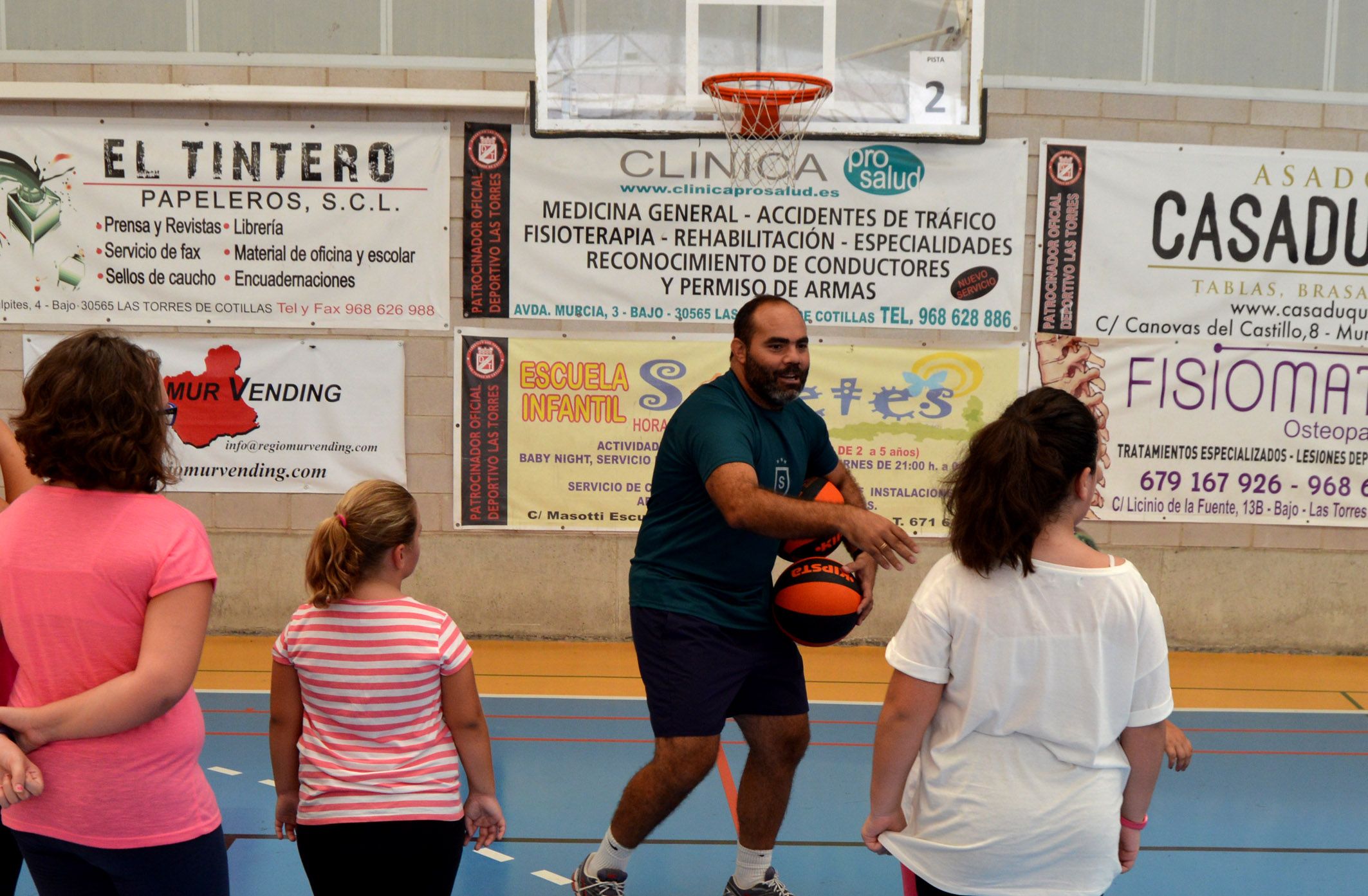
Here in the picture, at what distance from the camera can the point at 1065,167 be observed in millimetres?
6223

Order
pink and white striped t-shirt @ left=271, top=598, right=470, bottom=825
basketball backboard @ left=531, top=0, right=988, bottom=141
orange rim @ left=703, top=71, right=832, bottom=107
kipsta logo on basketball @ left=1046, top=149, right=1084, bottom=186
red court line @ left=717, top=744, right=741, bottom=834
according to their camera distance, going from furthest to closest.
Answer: kipsta logo on basketball @ left=1046, top=149, right=1084, bottom=186, basketball backboard @ left=531, top=0, right=988, bottom=141, orange rim @ left=703, top=71, right=832, bottom=107, red court line @ left=717, top=744, right=741, bottom=834, pink and white striped t-shirt @ left=271, top=598, right=470, bottom=825

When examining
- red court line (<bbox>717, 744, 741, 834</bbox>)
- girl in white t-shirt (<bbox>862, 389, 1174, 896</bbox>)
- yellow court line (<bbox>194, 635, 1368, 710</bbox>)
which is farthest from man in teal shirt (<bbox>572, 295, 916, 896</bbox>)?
yellow court line (<bbox>194, 635, 1368, 710</bbox>)

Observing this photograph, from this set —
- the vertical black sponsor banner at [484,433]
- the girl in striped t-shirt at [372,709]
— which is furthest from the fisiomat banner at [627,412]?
the girl in striped t-shirt at [372,709]

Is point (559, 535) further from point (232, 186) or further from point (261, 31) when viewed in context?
point (261, 31)

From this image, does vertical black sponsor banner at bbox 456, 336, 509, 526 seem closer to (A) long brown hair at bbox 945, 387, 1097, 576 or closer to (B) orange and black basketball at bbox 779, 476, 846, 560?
(B) orange and black basketball at bbox 779, 476, 846, 560

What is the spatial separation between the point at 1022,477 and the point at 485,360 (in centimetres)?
478

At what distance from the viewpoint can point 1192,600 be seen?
6.43m

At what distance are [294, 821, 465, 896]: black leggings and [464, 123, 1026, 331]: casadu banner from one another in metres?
4.36

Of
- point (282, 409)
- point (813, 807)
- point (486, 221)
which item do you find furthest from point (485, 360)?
point (813, 807)

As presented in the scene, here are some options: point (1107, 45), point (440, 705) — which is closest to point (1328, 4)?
point (1107, 45)

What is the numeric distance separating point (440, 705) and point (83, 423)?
0.86 m

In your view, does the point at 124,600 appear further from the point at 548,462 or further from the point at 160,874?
the point at 548,462

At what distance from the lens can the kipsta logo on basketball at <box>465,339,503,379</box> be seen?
627 cm

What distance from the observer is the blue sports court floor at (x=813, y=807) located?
11.5ft
